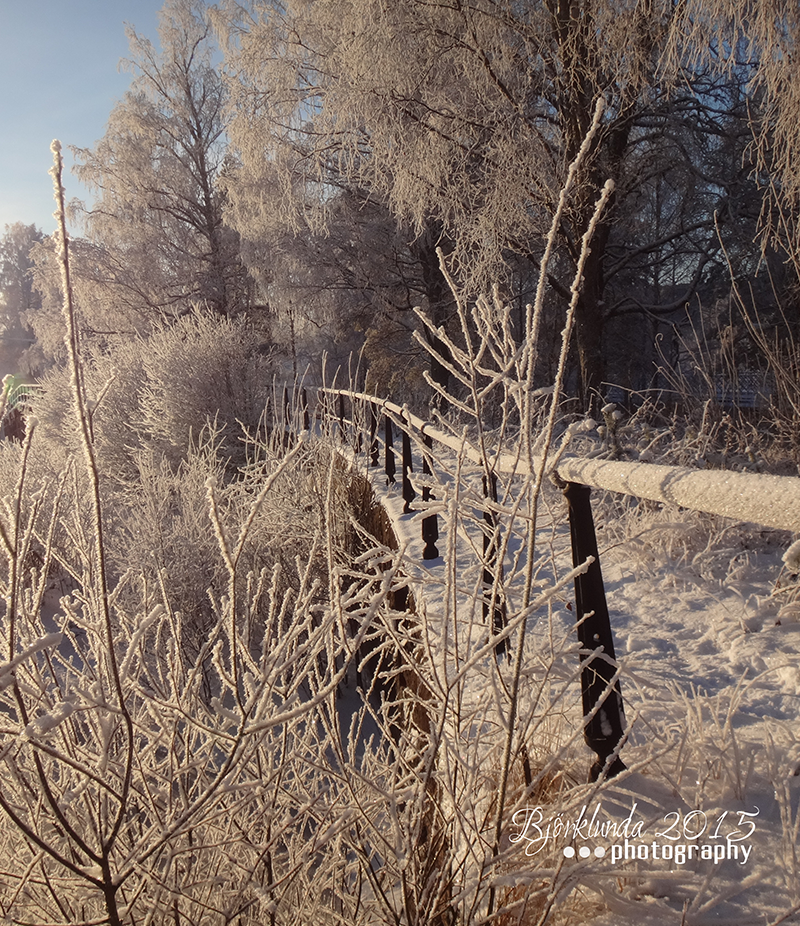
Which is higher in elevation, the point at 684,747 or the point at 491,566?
the point at 491,566

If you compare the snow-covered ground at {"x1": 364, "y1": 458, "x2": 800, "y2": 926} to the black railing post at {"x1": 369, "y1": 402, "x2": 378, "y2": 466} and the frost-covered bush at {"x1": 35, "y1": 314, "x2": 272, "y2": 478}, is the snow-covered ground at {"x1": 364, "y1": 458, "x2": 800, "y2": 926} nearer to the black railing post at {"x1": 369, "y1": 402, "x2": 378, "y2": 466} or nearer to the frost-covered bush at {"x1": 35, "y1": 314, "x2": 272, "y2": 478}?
the black railing post at {"x1": 369, "y1": 402, "x2": 378, "y2": 466}

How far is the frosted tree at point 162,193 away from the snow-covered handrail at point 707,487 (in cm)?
1705

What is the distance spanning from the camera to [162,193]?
1781 centimetres

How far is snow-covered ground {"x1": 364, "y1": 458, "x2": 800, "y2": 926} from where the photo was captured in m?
1.15

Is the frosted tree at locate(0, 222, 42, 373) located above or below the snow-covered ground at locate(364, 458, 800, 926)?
above

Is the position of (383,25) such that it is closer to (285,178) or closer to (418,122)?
(418,122)

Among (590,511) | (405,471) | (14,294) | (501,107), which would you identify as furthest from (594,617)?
(14,294)

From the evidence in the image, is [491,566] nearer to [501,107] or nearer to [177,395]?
[501,107]

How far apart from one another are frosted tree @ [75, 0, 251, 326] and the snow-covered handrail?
17053mm

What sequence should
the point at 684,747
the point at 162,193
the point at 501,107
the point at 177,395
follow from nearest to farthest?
the point at 684,747 → the point at 501,107 → the point at 177,395 → the point at 162,193

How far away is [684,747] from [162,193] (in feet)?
66.0

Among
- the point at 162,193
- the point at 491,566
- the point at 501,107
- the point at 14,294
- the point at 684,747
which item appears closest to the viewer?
the point at 684,747

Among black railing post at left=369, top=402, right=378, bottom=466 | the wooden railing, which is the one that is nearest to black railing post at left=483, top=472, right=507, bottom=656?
the wooden railing

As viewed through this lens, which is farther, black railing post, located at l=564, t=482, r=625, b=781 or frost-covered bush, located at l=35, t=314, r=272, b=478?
frost-covered bush, located at l=35, t=314, r=272, b=478
